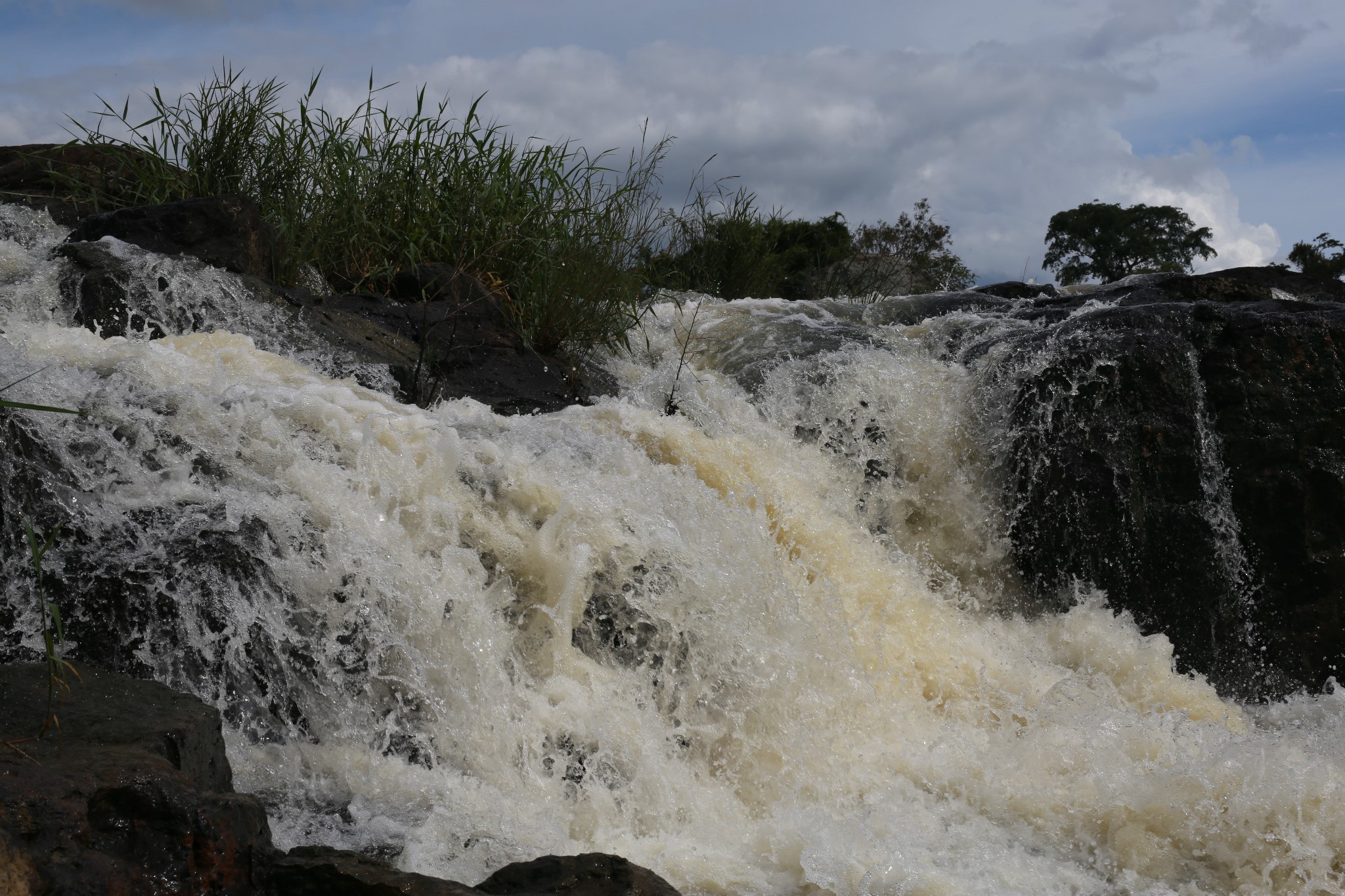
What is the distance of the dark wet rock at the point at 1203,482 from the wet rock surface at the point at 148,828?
11.1 ft

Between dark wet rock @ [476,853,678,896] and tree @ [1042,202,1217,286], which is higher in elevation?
tree @ [1042,202,1217,286]

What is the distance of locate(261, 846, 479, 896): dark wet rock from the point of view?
178 cm

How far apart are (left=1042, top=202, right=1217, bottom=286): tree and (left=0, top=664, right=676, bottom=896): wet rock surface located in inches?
899

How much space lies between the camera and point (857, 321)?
7590 millimetres

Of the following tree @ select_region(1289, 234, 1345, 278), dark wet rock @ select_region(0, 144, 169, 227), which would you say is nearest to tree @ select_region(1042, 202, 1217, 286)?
tree @ select_region(1289, 234, 1345, 278)

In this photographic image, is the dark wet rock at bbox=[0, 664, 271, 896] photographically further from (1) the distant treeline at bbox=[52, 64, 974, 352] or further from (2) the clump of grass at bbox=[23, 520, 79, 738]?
(1) the distant treeline at bbox=[52, 64, 974, 352]

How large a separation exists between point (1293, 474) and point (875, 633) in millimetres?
2336

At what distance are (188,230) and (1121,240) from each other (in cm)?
2242

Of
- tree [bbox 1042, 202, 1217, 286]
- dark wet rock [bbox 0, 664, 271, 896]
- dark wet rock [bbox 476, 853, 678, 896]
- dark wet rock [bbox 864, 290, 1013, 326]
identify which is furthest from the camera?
tree [bbox 1042, 202, 1217, 286]

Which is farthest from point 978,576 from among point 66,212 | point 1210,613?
point 66,212

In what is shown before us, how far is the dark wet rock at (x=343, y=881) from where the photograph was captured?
178 centimetres

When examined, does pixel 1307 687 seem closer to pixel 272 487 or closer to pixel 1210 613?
pixel 1210 613

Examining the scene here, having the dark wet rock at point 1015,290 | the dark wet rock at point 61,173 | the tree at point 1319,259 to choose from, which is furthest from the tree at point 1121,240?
the dark wet rock at point 61,173

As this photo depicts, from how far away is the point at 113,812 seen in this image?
1.69 m
